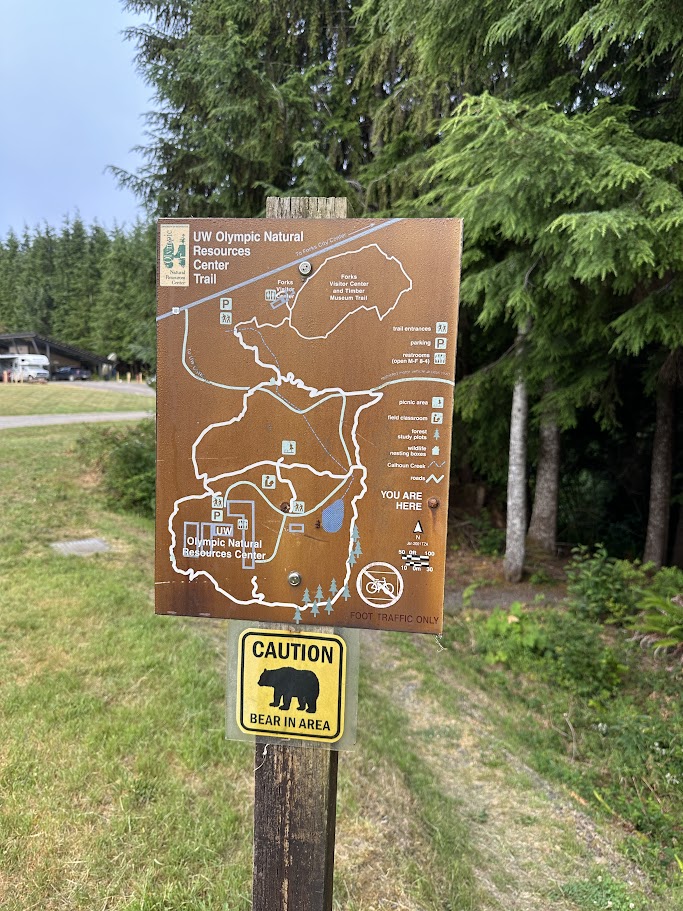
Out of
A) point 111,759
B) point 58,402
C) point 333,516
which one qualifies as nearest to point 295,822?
point 333,516

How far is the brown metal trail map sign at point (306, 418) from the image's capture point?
1.51 m

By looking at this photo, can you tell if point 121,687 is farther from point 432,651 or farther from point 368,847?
point 432,651

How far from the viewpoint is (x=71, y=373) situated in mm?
46562

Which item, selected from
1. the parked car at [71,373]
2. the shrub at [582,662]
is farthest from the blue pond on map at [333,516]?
the parked car at [71,373]

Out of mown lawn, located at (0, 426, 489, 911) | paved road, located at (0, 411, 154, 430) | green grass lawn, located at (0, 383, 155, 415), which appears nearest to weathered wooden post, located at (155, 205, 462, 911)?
mown lawn, located at (0, 426, 489, 911)

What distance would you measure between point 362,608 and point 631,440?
9.19 meters

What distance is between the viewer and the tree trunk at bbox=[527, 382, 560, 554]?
8.42 m

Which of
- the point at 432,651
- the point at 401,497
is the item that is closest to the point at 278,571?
the point at 401,497

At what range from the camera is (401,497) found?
4.99 feet

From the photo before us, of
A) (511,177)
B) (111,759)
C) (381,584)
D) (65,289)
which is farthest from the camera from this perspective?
(65,289)

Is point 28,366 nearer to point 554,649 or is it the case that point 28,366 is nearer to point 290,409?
point 554,649

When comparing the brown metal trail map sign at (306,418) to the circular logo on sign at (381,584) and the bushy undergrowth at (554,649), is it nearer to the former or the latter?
the circular logo on sign at (381,584)

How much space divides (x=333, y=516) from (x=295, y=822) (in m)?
0.86

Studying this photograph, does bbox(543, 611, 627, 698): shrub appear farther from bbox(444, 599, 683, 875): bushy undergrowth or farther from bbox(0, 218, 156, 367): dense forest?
bbox(0, 218, 156, 367): dense forest
